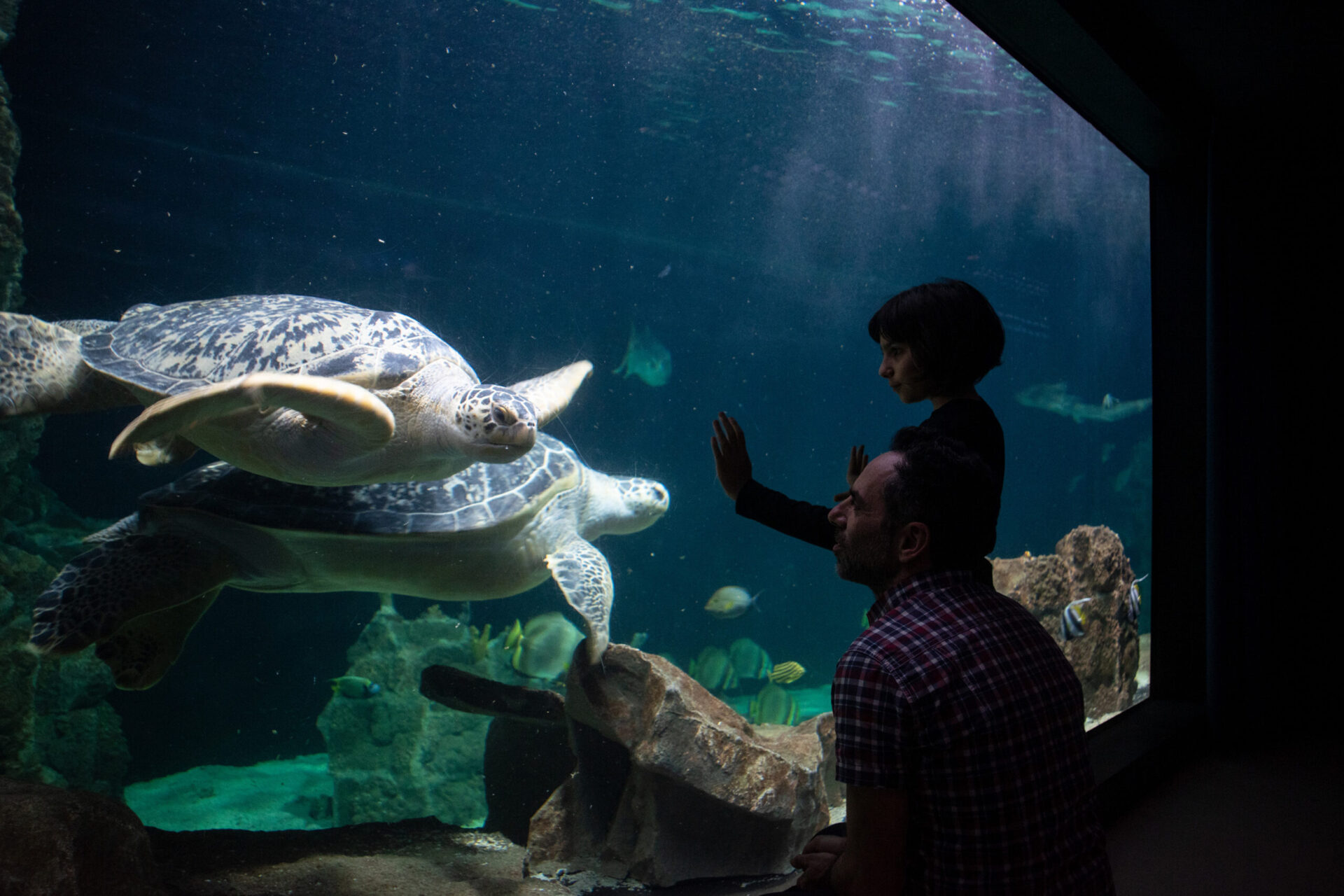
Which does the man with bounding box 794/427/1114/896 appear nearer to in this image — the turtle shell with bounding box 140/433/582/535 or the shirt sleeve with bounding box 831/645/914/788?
the shirt sleeve with bounding box 831/645/914/788

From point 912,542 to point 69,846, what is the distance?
1.91 m

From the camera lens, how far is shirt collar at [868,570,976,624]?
88 centimetres

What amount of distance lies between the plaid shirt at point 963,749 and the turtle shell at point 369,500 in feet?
7.78

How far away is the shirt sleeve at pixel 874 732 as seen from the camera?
0.75 m

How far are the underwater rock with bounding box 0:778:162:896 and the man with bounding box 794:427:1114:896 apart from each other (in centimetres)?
160

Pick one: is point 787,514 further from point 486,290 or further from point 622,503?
point 486,290

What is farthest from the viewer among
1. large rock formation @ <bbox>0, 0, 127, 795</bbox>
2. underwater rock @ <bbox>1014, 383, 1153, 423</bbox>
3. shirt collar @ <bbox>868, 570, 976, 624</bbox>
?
underwater rock @ <bbox>1014, 383, 1153, 423</bbox>

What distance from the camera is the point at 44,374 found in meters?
2.36

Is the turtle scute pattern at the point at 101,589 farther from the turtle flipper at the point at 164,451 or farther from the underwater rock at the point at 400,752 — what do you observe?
the underwater rock at the point at 400,752

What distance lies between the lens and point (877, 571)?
3.13ft

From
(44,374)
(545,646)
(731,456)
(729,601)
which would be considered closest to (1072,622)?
(731,456)

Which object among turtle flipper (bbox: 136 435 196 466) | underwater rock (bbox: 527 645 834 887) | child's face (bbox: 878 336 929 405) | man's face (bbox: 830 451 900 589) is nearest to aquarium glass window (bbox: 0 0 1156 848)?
turtle flipper (bbox: 136 435 196 466)

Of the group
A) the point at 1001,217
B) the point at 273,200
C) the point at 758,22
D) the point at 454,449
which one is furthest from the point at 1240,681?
the point at 1001,217

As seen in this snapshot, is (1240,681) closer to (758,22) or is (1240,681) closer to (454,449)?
(454,449)
